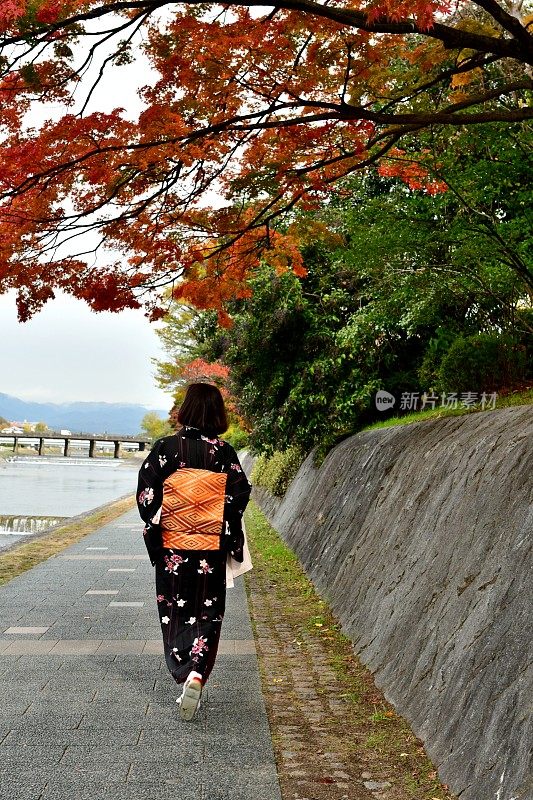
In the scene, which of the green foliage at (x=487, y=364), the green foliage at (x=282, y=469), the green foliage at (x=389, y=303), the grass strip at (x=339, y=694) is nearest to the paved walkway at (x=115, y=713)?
the grass strip at (x=339, y=694)

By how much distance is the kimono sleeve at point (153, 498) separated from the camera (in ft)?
17.0

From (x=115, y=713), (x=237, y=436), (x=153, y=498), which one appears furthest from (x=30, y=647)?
(x=237, y=436)

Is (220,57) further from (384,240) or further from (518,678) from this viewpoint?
(518,678)

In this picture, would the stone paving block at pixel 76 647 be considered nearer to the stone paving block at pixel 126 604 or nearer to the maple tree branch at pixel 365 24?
the stone paving block at pixel 126 604

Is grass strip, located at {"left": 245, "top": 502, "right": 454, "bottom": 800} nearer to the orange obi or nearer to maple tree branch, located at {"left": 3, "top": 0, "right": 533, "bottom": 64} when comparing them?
the orange obi

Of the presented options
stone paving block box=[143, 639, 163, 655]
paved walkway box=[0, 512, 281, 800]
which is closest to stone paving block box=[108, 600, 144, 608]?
paved walkway box=[0, 512, 281, 800]

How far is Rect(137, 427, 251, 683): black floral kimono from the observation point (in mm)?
5164

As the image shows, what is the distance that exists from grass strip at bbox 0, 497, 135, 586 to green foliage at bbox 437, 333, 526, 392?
5.70 m

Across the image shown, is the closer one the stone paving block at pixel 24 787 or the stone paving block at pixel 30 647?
the stone paving block at pixel 24 787

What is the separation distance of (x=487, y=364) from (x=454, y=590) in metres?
5.18

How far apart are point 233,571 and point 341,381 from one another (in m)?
7.77

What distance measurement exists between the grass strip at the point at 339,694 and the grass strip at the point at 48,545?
9.89 feet

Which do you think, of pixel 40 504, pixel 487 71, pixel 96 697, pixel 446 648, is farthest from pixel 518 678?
pixel 40 504

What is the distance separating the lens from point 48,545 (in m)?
13.6
